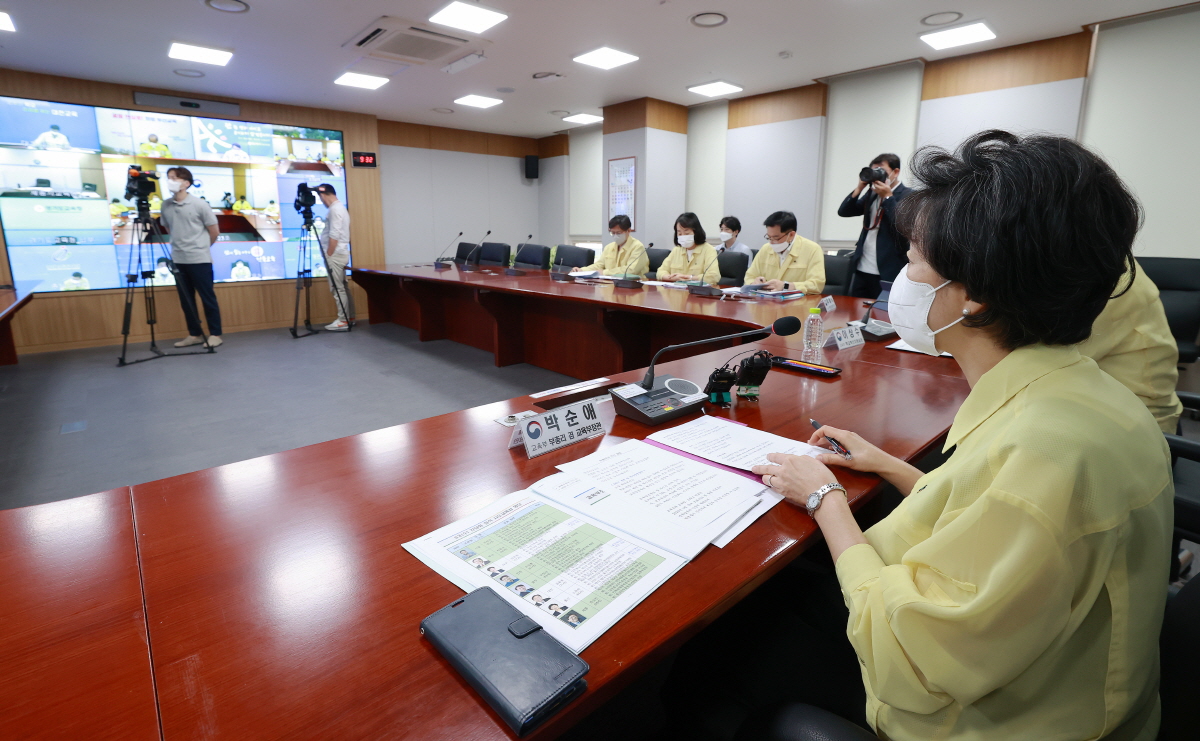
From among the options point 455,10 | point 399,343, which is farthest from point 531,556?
point 399,343

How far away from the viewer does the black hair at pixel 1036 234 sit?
0.68 metres

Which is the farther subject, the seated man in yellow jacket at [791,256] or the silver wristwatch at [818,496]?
the seated man in yellow jacket at [791,256]

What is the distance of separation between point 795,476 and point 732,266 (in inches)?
162

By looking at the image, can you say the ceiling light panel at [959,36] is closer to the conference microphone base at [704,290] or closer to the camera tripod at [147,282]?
the conference microphone base at [704,290]

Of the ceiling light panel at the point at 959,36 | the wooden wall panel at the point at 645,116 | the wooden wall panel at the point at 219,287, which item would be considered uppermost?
the ceiling light panel at the point at 959,36

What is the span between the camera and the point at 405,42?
462cm

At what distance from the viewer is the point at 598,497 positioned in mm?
968

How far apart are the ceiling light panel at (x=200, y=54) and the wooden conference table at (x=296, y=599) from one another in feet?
17.8

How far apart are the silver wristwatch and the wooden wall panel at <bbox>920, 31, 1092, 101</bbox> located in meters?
5.63

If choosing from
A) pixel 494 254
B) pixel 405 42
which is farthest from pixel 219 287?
pixel 405 42

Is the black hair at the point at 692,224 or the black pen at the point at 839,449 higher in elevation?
the black hair at the point at 692,224

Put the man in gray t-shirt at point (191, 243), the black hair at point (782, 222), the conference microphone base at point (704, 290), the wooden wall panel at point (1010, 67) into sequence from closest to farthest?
the conference microphone base at point (704, 290) → the black hair at point (782, 222) → the wooden wall panel at point (1010, 67) → the man in gray t-shirt at point (191, 243)

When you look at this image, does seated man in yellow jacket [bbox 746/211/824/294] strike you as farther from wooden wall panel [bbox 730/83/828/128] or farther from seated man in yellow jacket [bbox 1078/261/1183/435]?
seated man in yellow jacket [bbox 1078/261/1183/435]

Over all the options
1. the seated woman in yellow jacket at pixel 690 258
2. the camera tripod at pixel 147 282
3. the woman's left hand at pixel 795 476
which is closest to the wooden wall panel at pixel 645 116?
→ the seated woman in yellow jacket at pixel 690 258
